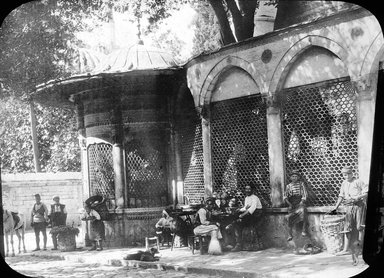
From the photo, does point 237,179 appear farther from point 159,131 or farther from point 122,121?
point 122,121

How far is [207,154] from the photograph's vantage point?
1169 centimetres

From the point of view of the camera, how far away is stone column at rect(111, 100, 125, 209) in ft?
40.9

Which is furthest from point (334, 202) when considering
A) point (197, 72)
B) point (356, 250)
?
point (197, 72)

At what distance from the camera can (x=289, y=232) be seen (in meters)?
9.87

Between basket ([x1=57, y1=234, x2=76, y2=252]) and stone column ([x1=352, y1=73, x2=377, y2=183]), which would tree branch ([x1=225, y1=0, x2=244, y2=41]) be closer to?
stone column ([x1=352, y1=73, x2=377, y2=183])

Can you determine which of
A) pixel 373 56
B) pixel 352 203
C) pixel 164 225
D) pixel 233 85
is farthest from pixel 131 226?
pixel 373 56

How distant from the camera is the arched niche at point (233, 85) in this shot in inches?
428

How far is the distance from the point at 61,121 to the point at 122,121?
8.18 m

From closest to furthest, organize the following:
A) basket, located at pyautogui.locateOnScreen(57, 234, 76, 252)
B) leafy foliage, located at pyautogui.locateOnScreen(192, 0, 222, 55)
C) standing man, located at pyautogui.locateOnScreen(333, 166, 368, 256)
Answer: standing man, located at pyautogui.locateOnScreen(333, 166, 368, 256) → basket, located at pyautogui.locateOnScreen(57, 234, 76, 252) → leafy foliage, located at pyautogui.locateOnScreen(192, 0, 222, 55)

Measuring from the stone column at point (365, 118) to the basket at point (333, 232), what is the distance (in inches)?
36.6

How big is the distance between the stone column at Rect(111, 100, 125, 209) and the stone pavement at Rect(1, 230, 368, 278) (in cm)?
159

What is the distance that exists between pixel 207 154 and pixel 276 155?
2.01 m

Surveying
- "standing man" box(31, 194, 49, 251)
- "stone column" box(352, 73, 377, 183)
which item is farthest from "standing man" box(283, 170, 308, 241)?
"standing man" box(31, 194, 49, 251)

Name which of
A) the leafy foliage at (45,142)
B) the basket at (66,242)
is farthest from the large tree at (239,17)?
the leafy foliage at (45,142)
